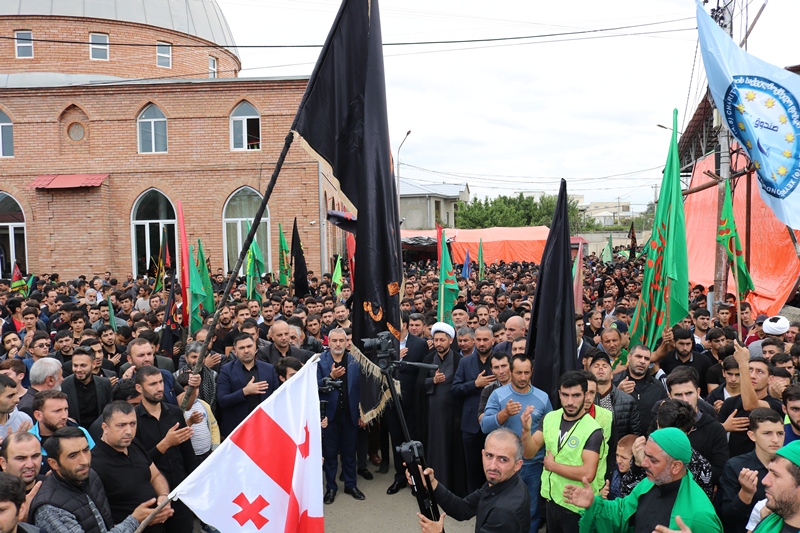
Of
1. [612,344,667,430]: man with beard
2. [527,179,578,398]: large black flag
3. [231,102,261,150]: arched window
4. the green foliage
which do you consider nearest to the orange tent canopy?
[231,102,261,150]: arched window

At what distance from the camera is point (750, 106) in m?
7.16

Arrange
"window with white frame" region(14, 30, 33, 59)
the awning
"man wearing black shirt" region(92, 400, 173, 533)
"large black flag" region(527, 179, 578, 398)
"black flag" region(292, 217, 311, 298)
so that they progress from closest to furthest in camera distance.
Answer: "man wearing black shirt" region(92, 400, 173, 533) < "large black flag" region(527, 179, 578, 398) < "black flag" region(292, 217, 311, 298) < the awning < "window with white frame" region(14, 30, 33, 59)

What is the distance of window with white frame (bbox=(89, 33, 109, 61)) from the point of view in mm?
30594

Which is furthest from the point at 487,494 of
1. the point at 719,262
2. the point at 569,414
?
the point at 719,262

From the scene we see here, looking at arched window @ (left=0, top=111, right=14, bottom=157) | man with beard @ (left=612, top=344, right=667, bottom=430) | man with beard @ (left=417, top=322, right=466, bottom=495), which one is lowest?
man with beard @ (left=417, top=322, right=466, bottom=495)

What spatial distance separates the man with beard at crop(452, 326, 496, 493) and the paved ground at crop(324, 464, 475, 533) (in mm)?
534

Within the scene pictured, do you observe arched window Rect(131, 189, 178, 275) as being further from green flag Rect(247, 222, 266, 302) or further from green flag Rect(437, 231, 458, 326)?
green flag Rect(437, 231, 458, 326)

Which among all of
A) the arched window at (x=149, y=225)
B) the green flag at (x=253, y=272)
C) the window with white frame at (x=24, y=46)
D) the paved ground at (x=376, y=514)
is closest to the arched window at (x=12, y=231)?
the arched window at (x=149, y=225)

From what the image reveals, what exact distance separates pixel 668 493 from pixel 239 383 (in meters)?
4.16

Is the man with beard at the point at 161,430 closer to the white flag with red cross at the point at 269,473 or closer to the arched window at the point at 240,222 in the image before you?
the white flag with red cross at the point at 269,473

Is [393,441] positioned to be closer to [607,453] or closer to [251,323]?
[251,323]

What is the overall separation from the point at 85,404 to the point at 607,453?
4.64 metres

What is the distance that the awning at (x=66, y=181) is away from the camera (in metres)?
24.0

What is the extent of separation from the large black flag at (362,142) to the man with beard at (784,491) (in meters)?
2.09
